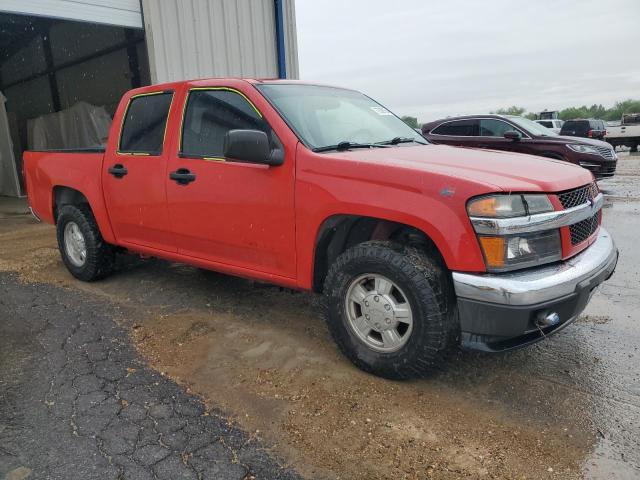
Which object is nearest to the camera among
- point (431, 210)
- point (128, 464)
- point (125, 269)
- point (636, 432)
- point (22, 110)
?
point (128, 464)

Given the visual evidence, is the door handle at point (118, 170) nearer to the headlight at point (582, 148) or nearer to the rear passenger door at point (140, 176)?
the rear passenger door at point (140, 176)

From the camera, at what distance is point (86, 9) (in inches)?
299

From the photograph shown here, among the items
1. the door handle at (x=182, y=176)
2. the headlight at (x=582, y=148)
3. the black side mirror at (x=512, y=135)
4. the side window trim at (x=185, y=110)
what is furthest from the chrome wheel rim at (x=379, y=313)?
the headlight at (x=582, y=148)

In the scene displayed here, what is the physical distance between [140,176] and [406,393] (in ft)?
9.03

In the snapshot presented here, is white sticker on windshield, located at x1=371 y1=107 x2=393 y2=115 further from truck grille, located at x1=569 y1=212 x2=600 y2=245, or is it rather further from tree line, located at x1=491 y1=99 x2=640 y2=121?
tree line, located at x1=491 y1=99 x2=640 y2=121

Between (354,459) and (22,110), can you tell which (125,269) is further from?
(22,110)

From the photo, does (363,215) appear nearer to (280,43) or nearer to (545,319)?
(545,319)

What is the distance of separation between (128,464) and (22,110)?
18403mm

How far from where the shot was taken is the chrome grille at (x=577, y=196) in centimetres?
273

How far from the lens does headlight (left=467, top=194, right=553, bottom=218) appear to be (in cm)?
250

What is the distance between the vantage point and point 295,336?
365cm

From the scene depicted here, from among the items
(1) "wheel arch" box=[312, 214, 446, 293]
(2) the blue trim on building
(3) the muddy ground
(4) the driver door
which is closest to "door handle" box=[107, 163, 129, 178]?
(4) the driver door

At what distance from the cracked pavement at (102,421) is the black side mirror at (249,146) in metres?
1.45

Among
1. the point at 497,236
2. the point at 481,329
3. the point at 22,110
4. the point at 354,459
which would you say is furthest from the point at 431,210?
the point at 22,110
